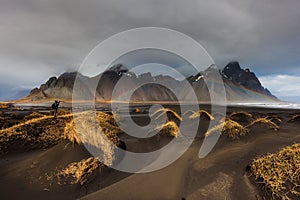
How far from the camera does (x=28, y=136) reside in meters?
9.47

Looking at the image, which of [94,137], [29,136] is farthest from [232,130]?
[29,136]

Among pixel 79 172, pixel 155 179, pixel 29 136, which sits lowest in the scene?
pixel 155 179

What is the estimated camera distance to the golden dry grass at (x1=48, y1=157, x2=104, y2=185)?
5436 millimetres

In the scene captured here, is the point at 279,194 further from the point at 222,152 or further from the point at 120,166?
the point at 120,166

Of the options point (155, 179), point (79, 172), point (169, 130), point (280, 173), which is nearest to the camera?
point (280, 173)

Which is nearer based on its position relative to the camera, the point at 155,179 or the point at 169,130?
the point at 155,179

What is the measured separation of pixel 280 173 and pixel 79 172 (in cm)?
514

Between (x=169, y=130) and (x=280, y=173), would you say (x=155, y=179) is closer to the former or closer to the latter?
(x=280, y=173)

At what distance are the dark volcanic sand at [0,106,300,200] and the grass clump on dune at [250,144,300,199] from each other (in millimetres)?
251

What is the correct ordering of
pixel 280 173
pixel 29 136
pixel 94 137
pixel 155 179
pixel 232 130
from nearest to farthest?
1. pixel 280 173
2. pixel 155 179
3. pixel 94 137
4. pixel 232 130
5. pixel 29 136

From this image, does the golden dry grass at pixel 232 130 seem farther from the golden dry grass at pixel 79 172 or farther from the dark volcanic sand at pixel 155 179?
the golden dry grass at pixel 79 172

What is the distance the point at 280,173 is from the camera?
4.44 m

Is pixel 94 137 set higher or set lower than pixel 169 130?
higher

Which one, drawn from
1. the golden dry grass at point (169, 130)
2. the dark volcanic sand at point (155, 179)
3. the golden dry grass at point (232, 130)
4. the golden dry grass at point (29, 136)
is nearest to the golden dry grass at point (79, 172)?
the dark volcanic sand at point (155, 179)
